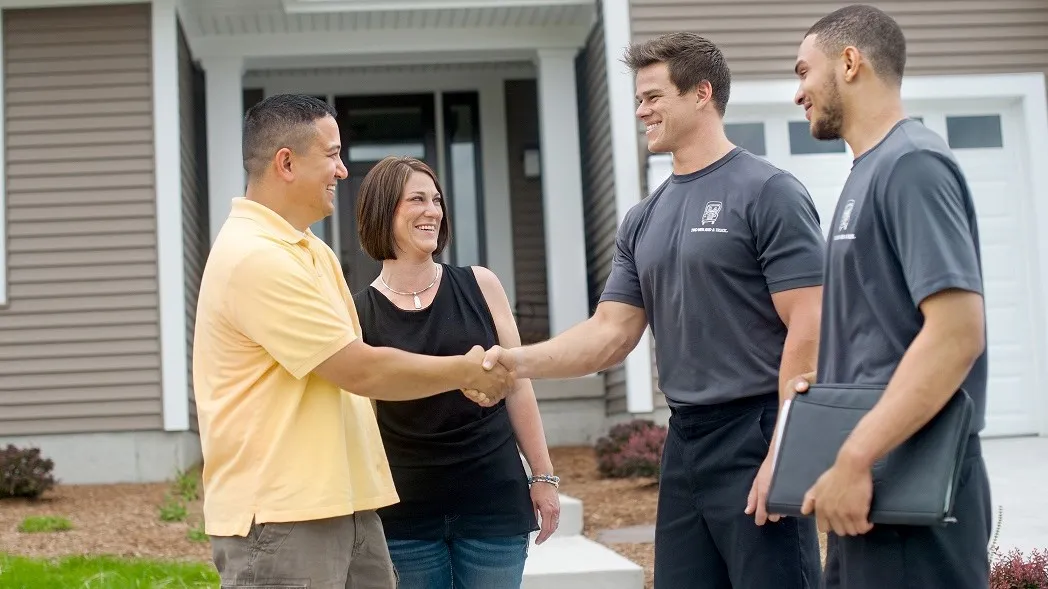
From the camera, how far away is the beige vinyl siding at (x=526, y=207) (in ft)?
42.7

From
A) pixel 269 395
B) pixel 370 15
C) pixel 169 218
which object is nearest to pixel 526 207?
pixel 370 15

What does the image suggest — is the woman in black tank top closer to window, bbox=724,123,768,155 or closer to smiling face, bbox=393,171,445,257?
smiling face, bbox=393,171,445,257

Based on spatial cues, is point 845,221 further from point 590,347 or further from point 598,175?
point 598,175

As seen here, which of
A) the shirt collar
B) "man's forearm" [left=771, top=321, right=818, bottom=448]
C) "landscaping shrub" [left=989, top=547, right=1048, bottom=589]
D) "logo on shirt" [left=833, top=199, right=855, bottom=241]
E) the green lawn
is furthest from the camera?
the green lawn

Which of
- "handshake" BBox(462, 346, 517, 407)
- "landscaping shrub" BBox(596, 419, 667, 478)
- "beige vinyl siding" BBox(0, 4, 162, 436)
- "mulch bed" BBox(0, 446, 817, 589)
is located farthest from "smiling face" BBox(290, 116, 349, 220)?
"beige vinyl siding" BBox(0, 4, 162, 436)

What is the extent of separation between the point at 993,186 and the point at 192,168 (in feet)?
23.1

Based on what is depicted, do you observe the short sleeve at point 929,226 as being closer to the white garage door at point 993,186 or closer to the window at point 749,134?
the white garage door at point 993,186

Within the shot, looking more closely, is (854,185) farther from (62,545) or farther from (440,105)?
(440,105)

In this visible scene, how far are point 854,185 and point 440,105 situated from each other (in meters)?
11.1

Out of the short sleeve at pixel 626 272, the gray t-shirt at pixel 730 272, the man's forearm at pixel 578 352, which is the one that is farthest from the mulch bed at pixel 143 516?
the gray t-shirt at pixel 730 272

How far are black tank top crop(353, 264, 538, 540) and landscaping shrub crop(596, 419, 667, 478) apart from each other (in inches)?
204

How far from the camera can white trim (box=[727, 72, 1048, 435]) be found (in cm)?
997

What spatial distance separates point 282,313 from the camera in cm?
284

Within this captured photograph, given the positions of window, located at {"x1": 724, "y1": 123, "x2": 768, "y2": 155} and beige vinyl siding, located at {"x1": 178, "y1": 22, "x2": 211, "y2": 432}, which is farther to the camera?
beige vinyl siding, located at {"x1": 178, "y1": 22, "x2": 211, "y2": 432}
